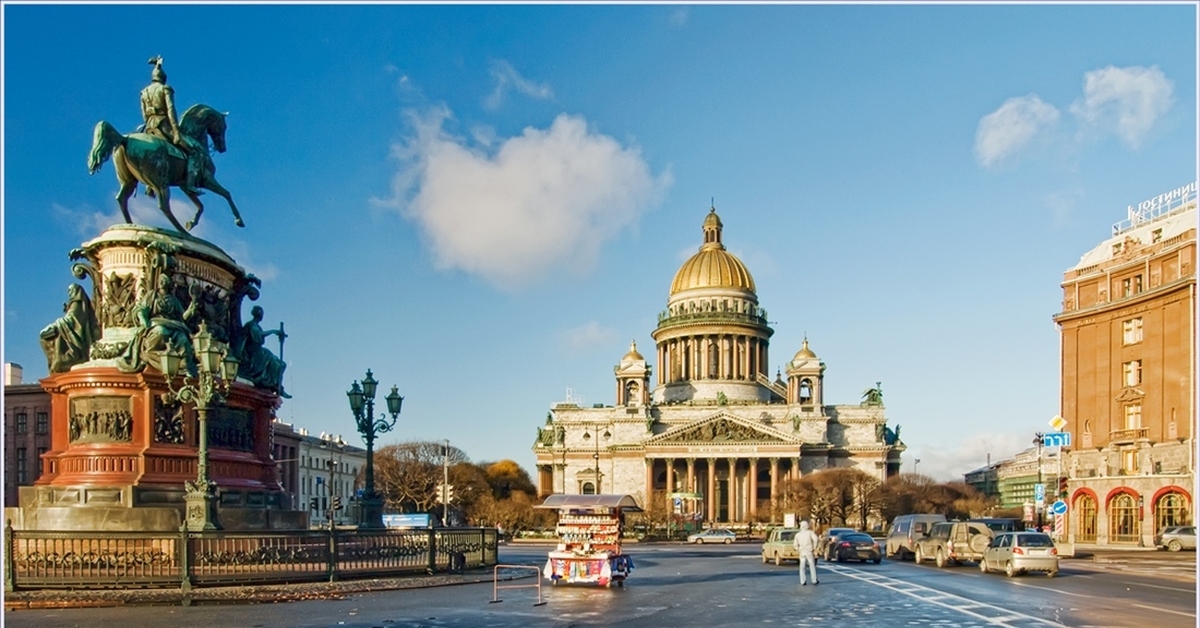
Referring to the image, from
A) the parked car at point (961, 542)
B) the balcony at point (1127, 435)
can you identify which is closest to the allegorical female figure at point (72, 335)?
the parked car at point (961, 542)

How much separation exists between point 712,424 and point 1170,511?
76.6 meters

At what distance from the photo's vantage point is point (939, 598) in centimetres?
2430

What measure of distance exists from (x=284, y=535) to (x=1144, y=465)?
172ft

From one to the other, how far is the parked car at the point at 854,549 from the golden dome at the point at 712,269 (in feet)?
357

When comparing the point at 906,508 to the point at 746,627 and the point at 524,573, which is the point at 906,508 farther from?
the point at 746,627

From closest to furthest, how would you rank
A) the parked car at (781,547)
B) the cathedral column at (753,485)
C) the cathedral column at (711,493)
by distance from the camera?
the parked car at (781,547) < the cathedral column at (753,485) < the cathedral column at (711,493)

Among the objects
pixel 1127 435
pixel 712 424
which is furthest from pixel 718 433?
pixel 1127 435

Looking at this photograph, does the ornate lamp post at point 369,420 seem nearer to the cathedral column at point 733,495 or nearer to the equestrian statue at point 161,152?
the equestrian statue at point 161,152

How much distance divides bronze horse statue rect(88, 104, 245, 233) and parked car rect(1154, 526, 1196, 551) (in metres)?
46.4

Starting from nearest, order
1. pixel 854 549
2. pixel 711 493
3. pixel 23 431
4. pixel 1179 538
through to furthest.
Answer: pixel 854 549 → pixel 1179 538 → pixel 23 431 → pixel 711 493

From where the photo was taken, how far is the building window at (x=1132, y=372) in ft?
212

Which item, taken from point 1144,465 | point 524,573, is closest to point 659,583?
point 524,573

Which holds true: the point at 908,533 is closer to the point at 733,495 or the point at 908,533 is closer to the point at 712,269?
the point at 733,495

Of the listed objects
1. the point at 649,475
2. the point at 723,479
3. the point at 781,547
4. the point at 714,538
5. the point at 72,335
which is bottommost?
the point at 723,479
